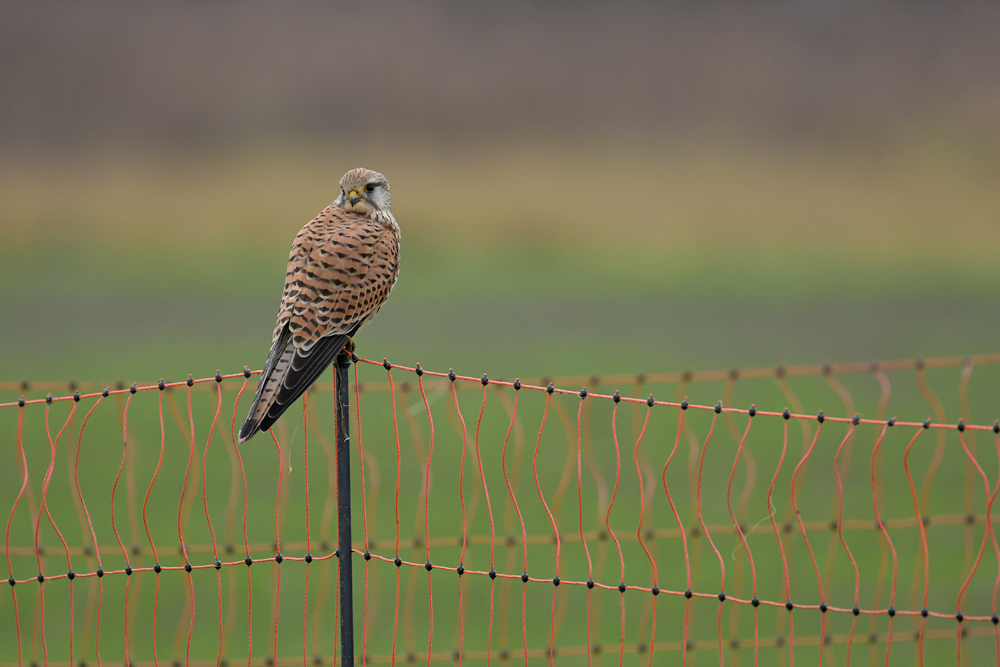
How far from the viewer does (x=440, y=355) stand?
13258 millimetres

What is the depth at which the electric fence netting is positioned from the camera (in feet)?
16.6

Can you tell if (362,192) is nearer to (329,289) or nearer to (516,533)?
(329,289)

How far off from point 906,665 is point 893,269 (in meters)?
14.8

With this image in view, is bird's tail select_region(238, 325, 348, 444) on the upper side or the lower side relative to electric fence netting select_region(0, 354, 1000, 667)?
upper

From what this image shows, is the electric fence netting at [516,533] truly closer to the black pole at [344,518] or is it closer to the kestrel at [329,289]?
the kestrel at [329,289]

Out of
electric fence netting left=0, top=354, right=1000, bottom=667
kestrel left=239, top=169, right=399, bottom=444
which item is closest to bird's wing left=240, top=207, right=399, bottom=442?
kestrel left=239, top=169, right=399, bottom=444

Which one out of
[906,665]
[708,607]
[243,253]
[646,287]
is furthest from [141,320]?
[906,665]

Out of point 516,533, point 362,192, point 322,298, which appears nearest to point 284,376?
point 322,298

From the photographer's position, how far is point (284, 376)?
2301 millimetres

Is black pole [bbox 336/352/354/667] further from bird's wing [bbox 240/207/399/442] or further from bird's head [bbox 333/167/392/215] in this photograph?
bird's head [bbox 333/167/392/215]

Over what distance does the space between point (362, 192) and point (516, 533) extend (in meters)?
4.97

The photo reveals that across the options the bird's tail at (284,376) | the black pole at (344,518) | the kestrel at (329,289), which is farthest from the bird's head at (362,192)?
the black pole at (344,518)

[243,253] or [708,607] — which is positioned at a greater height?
[243,253]

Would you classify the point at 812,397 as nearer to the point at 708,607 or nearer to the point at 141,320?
the point at 708,607
